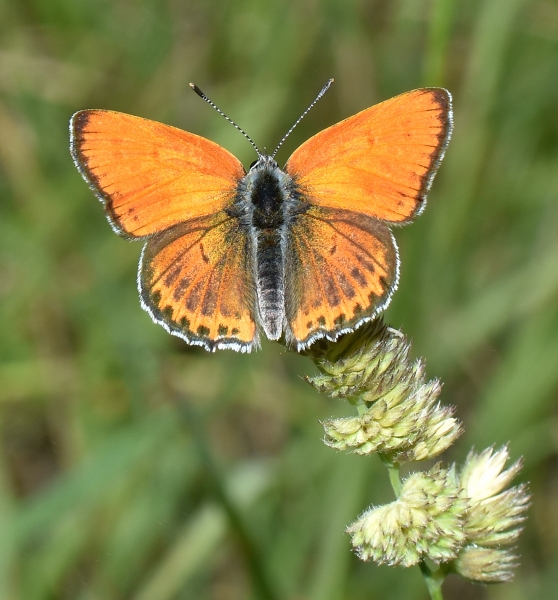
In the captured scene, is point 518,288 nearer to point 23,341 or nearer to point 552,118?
point 552,118

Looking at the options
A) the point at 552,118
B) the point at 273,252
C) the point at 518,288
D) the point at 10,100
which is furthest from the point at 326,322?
the point at 10,100

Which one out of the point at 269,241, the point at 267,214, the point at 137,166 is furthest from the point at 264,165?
the point at 137,166

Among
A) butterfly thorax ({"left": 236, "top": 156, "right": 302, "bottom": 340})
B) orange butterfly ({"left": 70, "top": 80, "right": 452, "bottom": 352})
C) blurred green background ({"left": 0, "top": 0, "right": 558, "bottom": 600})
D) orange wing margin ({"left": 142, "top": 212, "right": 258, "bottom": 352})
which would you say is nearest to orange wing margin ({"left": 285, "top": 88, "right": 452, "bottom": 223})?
orange butterfly ({"left": 70, "top": 80, "right": 452, "bottom": 352})

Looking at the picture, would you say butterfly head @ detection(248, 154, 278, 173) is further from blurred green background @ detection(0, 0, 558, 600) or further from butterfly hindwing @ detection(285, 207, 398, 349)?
blurred green background @ detection(0, 0, 558, 600)

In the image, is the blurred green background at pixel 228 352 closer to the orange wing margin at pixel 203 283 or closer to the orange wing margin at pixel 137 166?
the orange wing margin at pixel 203 283

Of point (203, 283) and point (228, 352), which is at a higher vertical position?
point (203, 283)

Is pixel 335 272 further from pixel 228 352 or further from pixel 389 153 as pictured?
pixel 228 352

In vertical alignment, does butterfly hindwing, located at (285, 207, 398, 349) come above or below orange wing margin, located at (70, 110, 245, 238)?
below
